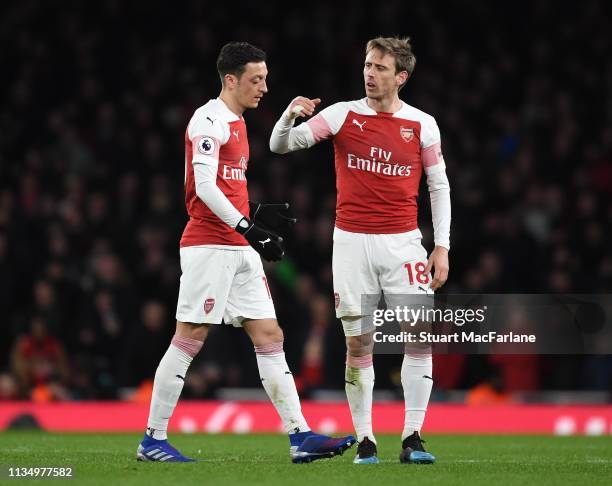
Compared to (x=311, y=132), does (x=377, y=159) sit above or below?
below

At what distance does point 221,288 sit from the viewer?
7293 millimetres

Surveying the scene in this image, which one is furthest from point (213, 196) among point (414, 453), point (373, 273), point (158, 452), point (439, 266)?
point (414, 453)

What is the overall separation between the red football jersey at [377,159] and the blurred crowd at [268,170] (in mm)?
5699

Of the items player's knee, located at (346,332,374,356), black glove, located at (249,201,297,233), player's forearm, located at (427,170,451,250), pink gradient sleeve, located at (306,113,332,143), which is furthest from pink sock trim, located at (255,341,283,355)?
pink gradient sleeve, located at (306,113,332,143)

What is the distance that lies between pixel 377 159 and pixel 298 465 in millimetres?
1825

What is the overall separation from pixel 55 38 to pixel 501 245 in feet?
23.4

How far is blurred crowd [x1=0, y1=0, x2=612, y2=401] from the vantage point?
13305 millimetres

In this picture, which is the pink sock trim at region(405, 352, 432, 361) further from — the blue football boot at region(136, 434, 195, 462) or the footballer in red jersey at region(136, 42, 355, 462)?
the blue football boot at region(136, 434, 195, 462)

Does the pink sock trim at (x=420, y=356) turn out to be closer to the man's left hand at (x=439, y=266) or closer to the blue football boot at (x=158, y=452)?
the man's left hand at (x=439, y=266)

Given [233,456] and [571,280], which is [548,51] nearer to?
[571,280]

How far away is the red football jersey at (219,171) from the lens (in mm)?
7285

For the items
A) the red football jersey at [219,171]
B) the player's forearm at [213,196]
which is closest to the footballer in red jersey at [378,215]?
the red football jersey at [219,171]

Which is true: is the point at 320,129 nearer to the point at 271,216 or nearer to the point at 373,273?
the point at 271,216

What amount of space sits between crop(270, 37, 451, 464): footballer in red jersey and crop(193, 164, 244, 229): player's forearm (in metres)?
0.59
